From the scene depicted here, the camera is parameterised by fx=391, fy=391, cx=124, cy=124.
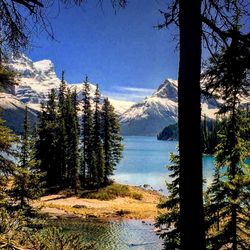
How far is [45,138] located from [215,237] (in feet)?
157

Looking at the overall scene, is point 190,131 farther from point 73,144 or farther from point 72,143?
point 72,143

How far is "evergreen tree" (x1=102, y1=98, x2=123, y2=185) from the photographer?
210 feet

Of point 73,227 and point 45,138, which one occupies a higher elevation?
point 45,138

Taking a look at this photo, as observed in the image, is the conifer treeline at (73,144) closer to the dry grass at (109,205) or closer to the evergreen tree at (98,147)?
the evergreen tree at (98,147)

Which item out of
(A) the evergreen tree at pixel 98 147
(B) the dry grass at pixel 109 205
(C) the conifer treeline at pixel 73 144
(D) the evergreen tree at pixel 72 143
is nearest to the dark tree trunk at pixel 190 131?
(B) the dry grass at pixel 109 205

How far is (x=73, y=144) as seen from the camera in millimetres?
59250

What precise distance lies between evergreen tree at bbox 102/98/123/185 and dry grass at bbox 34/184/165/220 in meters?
4.14

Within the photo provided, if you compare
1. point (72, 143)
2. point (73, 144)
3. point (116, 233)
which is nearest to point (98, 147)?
point (73, 144)

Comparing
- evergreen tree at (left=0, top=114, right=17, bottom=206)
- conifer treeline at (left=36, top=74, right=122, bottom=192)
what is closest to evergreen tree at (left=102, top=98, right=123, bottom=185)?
conifer treeline at (left=36, top=74, right=122, bottom=192)

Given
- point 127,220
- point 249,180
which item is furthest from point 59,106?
point 249,180

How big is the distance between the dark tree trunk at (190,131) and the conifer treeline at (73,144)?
178 ft

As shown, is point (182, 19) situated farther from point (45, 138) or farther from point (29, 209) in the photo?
point (45, 138)

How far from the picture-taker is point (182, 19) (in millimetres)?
4465

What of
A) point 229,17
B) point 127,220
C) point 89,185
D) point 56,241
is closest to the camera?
point 229,17
